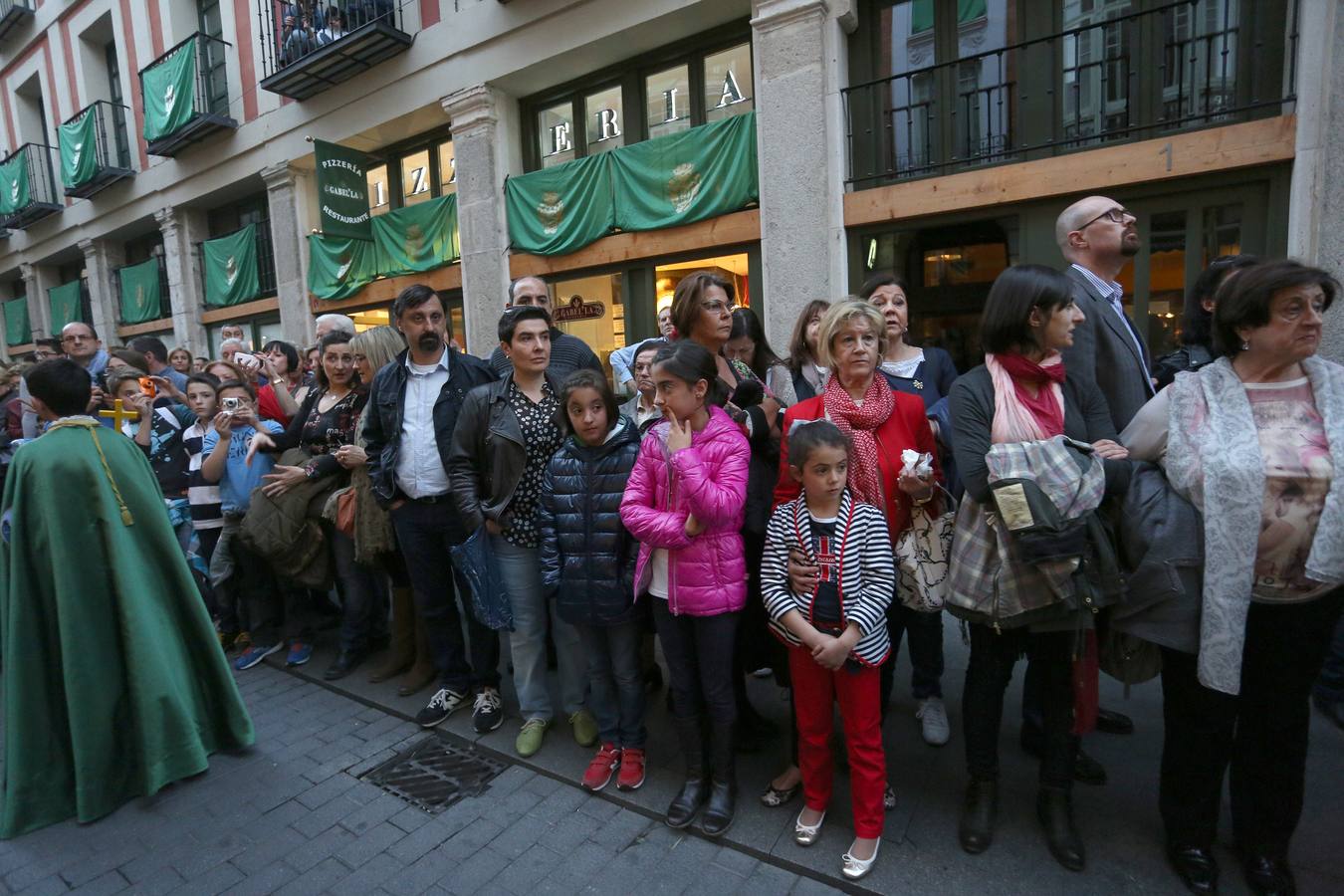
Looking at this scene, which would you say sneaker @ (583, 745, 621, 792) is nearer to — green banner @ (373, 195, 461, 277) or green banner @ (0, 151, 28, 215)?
green banner @ (373, 195, 461, 277)

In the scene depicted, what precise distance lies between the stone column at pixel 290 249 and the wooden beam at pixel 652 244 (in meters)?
4.65

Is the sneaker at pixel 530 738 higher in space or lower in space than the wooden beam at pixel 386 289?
lower

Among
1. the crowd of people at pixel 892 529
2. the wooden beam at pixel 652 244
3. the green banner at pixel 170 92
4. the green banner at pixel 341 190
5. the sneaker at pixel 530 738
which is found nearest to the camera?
the crowd of people at pixel 892 529

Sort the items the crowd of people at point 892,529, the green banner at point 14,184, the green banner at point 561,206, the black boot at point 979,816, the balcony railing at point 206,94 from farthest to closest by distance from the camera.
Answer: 1. the green banner at point 14,184
2. the balcony railing at point 206,94
3. the green banner at point 561,206
4. the black boot at point 979,816
5. the crowd of people at point 892,529

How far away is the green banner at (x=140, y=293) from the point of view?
15008 mm

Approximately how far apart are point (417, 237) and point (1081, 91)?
8665 millimetres

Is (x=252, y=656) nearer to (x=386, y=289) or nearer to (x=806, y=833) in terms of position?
(x=806, y=833)

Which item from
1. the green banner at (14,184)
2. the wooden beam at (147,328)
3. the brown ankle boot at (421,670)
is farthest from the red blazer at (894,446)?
the green banner at (14,184)

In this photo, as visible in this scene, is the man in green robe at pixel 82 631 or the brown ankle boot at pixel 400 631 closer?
the man in green robe at pixel 82 631

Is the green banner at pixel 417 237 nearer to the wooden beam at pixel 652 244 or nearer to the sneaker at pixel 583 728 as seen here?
the wooden beam at pixel 652 244

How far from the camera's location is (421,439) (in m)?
3.73

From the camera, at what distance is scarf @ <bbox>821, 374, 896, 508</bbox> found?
107 inches

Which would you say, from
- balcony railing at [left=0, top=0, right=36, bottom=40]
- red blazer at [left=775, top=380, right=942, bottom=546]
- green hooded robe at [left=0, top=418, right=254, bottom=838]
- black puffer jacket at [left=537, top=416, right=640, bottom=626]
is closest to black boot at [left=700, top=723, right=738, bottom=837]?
black puffer jacket at [left=537, top=416, right=640, bottom=626]

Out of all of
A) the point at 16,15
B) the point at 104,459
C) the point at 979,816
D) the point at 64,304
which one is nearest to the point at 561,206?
the point at 104,459
